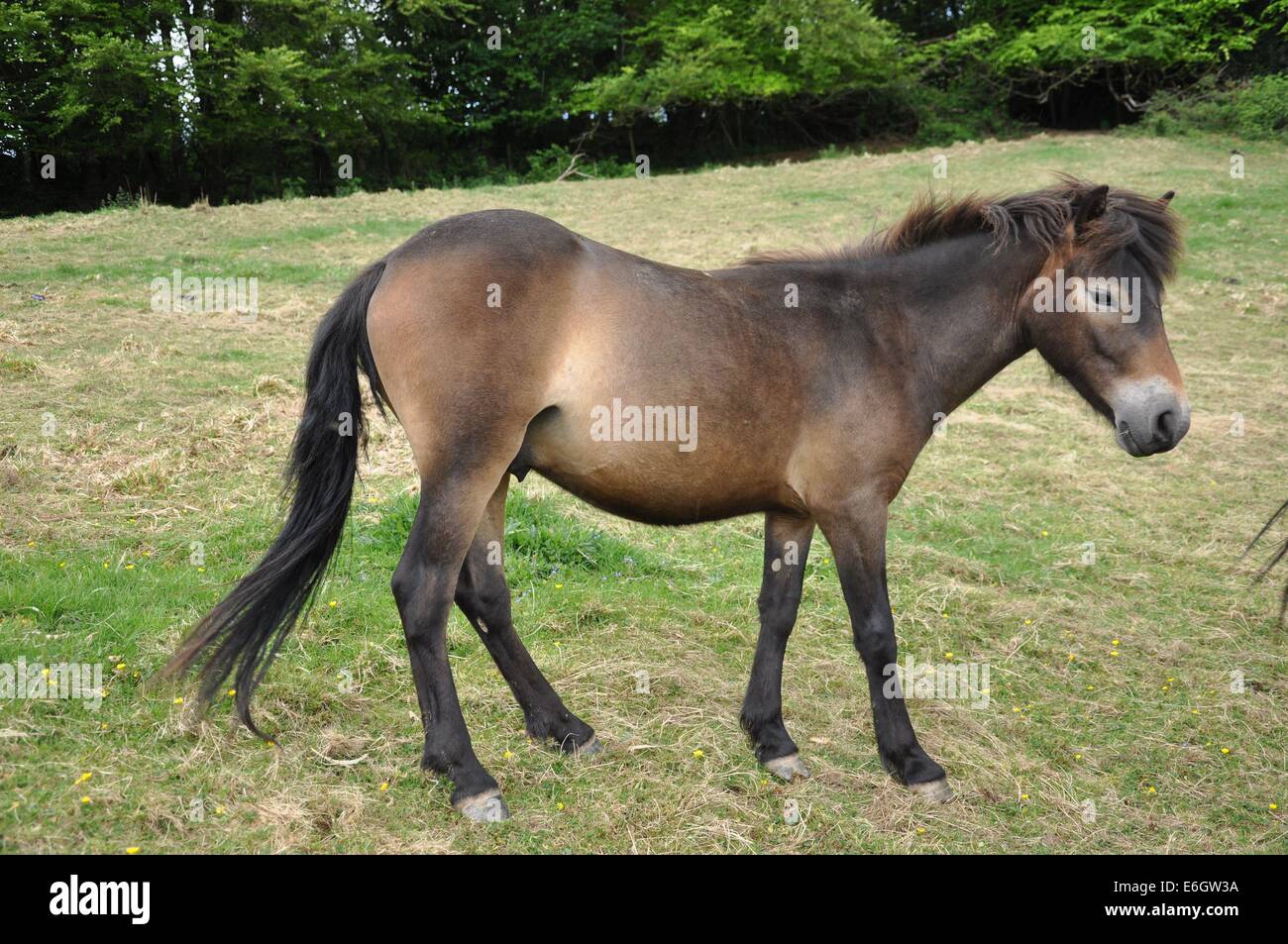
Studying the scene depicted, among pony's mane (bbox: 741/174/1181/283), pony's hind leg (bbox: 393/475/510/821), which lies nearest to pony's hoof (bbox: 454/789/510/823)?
pony's hind leg (bbox: 393/475/510/821)

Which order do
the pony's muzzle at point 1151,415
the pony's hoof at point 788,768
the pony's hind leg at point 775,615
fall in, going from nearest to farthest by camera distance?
the pony's muzzle at point 1151,415 → the pony's hoof at point 788,768 → the pony's hind leg at point 775,615

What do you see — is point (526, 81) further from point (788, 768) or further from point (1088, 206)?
point (788, 768)

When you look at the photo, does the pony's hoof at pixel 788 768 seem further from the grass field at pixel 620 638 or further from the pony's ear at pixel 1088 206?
the pony's ear at pixel 1088 206

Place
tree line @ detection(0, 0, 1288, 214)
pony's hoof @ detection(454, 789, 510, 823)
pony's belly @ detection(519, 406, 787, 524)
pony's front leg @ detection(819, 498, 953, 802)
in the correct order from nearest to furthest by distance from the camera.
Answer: pony's hoof @ detection(454, 789, 510, 823)
pony's belly @ detection(519, 406, 787, 524)
pony's front leg @ detection(819, 498, 953, 802)
tree line @ detection(0, 0, 1288, 214)

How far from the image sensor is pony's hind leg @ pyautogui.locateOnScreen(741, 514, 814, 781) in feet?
14.6

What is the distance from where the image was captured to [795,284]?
434 cm

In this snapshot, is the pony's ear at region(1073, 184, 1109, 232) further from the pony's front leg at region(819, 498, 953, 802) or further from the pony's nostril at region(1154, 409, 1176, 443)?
the pony's front leg at region(819, 498, 953, 802)

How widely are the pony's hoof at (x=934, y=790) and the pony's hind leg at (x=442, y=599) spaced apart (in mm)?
1796

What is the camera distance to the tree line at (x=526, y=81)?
24.0 metres

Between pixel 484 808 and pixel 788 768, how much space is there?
1392mm

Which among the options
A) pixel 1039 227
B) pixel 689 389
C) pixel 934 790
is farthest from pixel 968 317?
pixel 934 790

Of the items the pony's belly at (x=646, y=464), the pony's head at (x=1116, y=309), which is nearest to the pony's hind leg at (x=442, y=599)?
the pony's belly at (x=646, y=464)

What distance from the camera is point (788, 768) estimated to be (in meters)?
4.25

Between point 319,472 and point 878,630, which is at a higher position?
point 319,472
